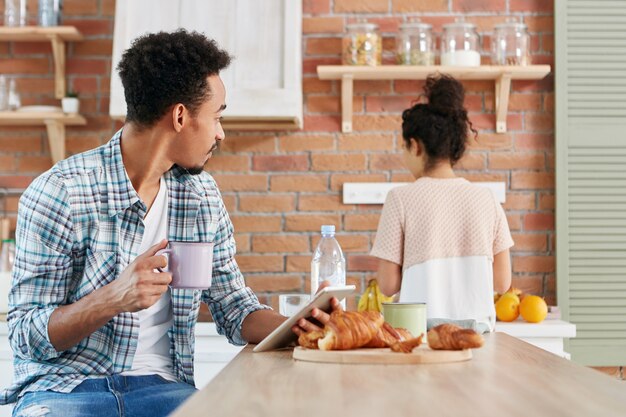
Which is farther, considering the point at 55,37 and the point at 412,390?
the point at 55,37

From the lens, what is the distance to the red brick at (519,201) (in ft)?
10.9

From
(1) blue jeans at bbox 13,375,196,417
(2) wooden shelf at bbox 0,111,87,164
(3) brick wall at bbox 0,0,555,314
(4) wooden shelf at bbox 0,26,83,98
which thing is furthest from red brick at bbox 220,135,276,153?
(1) blue jeans at bbox 13,375,196,417

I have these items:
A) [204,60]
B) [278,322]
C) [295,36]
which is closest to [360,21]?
[295,36]

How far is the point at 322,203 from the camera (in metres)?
3.33

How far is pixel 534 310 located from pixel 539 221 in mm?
509

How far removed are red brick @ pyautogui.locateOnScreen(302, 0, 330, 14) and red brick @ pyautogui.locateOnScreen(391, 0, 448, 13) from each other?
0.25 m

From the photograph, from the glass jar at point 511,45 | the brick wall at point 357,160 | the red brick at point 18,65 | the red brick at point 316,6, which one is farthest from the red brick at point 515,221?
the red brick at point 18,65

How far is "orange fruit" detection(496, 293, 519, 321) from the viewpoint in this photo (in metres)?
2.95

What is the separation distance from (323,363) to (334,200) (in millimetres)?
2043

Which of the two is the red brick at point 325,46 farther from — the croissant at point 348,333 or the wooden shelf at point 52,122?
the croissant at point 348,333

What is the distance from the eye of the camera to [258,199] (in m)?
3.35

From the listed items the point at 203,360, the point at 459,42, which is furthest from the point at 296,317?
the point at 459,42

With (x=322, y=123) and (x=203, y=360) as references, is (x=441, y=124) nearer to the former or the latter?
(x=322, y=123)

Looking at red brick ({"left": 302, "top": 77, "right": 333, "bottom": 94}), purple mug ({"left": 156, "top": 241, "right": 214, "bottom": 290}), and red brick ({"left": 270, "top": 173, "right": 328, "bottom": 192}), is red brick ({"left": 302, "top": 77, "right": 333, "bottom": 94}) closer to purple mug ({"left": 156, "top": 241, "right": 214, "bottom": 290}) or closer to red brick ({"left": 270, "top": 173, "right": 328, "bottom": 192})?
red brick ({"left": 270, "top": 173, "right": 328, "bottom": 192})
